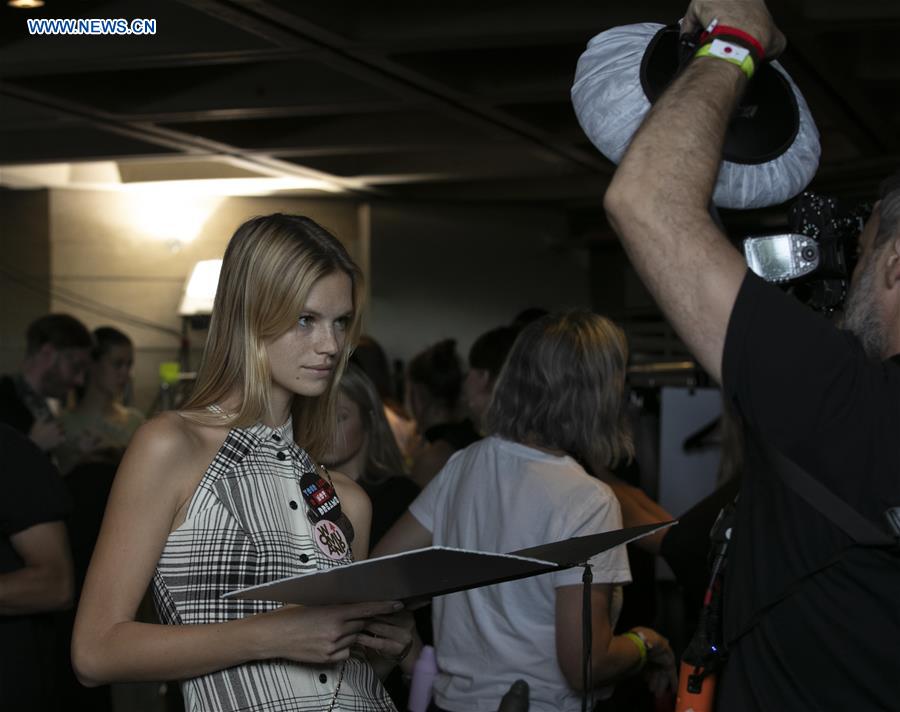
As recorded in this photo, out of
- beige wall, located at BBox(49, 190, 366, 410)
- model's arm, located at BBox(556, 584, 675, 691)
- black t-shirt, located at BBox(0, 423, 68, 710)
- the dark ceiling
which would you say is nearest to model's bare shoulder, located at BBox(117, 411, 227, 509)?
model's arm, located at BBox(556, 584, 675, 691)

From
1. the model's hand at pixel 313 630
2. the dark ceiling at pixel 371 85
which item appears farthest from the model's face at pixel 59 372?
the model's hand at pixel 313 630

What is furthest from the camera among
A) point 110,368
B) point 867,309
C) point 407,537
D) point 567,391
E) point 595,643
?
point 110,368

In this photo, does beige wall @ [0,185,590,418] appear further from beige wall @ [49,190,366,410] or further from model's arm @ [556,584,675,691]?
model's arm @ [556,584,675,691]

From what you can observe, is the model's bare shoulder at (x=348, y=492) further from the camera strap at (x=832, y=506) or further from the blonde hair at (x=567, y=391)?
the camera strap at (x=832, y=506)

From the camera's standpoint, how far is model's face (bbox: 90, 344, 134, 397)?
16.8 feet

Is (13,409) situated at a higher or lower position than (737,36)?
lower

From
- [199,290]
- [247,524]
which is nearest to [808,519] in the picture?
[247,524]

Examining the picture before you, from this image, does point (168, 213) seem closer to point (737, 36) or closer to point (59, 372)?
point (59, 372)

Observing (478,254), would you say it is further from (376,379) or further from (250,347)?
(250,347)

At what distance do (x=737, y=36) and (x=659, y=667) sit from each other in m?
1.76

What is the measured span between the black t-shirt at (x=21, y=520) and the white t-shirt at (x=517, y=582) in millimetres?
868

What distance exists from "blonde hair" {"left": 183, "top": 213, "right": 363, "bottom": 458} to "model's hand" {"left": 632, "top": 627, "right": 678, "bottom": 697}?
4.01 ft

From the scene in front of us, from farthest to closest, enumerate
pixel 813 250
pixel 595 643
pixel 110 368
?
pixel 110 368
pixel 595 643
pixel 813 250

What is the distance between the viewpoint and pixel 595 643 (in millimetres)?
2238
